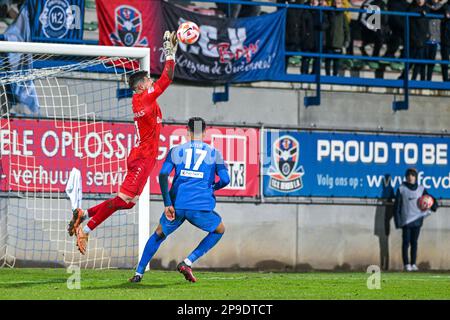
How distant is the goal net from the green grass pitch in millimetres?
2233

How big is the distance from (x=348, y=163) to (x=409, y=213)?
1.52 meters

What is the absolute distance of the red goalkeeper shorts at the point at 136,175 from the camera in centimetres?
1489

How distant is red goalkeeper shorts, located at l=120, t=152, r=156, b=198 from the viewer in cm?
1489

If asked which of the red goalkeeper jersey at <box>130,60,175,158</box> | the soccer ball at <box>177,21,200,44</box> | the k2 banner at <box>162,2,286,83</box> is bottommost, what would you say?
the red goalkeeper jersey at <box>130,60,175,158</box>

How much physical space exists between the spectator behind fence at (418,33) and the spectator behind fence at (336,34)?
4.91 feet

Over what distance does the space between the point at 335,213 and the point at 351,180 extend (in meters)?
0.73

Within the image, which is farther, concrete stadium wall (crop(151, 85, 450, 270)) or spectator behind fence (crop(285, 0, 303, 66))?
spectator behind fence (crop(285, 0, 303, 66))

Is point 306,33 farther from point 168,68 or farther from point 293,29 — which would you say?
point 168,68

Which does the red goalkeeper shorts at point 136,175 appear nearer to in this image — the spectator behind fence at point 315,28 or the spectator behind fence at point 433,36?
the spectator behind fence at point 315,28

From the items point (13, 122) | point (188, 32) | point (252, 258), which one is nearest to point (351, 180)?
point (252, 258)

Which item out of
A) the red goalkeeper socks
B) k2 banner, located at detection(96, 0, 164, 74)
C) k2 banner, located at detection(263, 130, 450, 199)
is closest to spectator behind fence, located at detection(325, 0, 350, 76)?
k2 banner, located at detection(263, 130, 450, 199)

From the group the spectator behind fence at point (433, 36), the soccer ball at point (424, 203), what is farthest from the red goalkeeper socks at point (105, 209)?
the spectator behind fence at point (433, 36)

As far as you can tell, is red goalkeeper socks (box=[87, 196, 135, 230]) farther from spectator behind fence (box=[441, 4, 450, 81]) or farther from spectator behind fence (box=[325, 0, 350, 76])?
spectator behind fence (box=[441, 4, 450, 81])

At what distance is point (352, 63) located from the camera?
80.4 feet
